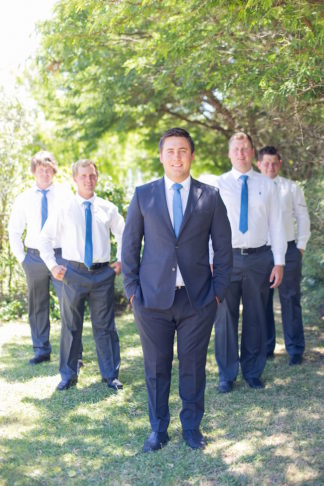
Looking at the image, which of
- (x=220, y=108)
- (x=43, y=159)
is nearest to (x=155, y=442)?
(x=43, y=159)

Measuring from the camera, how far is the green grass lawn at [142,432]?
4555mm

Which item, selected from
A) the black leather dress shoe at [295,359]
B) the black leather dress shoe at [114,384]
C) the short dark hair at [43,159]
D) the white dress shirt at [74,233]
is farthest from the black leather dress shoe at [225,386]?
the short dark hair at [43,159]

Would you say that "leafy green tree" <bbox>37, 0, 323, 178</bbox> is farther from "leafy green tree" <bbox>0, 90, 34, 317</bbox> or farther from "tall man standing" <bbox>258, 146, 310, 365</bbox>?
"leafy green tree" <bbox>0, 90, 34, 317</bbox>

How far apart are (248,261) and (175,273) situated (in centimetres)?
189

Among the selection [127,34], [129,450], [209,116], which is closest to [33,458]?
[129,450]

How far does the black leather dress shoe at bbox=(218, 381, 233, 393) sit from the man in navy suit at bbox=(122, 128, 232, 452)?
4.68ft

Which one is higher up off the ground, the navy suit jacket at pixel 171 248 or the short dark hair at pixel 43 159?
the short dark hair at pixel 43 159

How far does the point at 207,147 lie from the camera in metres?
14.8

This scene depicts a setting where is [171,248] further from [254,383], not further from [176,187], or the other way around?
[254,383]

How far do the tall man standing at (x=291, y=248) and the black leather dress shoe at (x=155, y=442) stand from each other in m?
2.96

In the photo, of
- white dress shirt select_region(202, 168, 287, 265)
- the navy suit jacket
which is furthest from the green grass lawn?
white dress shirt select_region(202, 168, 287, 265)

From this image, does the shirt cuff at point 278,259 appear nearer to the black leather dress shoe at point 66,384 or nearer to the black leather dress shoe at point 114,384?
the black leather dress shoe at point 114,384

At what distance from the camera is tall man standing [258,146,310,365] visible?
7.67m

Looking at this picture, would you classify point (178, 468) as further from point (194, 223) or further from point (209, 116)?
point (209, 116)
